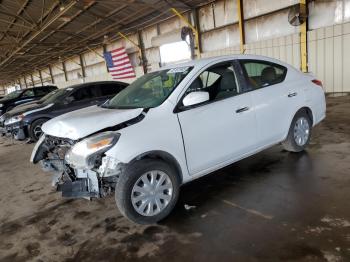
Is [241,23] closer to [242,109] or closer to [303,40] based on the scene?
[303,40]

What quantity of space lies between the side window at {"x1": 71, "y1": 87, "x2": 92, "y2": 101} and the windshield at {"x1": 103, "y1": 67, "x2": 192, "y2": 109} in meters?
4.41

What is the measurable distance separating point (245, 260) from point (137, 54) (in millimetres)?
15136

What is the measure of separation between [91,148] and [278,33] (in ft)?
28.6

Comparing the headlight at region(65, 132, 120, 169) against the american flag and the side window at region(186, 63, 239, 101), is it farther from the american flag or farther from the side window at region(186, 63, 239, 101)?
the american flag

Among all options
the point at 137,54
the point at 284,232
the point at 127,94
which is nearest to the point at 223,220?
the point at 284,232

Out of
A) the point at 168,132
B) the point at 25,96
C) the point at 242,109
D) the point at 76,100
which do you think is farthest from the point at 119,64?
the point at 168,132

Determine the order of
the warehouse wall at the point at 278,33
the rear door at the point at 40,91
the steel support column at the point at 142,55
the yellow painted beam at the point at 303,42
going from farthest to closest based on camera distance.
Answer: the steel support column at the point at 142,55 → the rear door at the point at 40,91 → the yellow painted beam at the point at 303,42 → the warehouse wall at the point at 278,33

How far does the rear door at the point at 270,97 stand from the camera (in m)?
3.54

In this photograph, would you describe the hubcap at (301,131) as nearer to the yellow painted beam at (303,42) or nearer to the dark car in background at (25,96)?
the yellow painted beam at (303,42)

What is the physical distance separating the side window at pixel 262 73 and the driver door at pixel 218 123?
0.24 meters

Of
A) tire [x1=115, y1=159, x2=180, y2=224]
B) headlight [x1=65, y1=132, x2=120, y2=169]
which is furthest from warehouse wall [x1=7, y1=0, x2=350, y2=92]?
headlight [x1=65, y1=132, x2=120, y2=169]

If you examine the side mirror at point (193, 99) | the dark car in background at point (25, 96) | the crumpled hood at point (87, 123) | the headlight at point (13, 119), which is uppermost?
the dark car in background at point (25, 96)

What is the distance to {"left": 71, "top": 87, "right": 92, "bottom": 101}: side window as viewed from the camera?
7.85 metres

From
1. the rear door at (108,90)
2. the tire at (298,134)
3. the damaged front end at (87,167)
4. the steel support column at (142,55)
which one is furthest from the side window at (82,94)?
the steel support column at (142,55)
